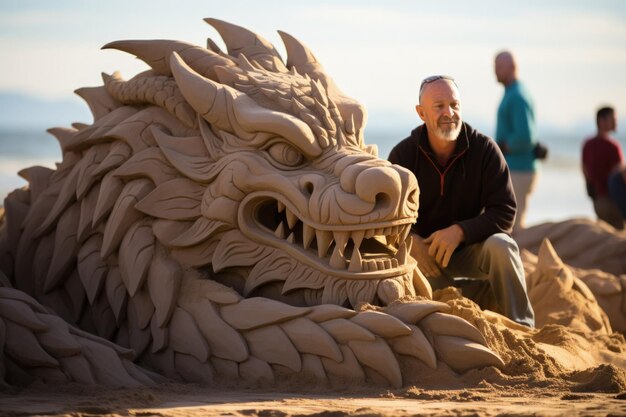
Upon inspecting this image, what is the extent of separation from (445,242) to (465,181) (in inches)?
17.4

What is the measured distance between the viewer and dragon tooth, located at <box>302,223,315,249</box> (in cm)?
618

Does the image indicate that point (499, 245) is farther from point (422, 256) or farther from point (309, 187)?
point (309, 187)

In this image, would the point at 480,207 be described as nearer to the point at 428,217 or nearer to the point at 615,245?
the point at 428,217

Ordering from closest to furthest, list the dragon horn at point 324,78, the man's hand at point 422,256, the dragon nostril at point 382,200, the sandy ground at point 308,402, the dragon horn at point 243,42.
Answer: the sandy ground at point 308,402
the dragon nostril at point 382,200
the dragon horn at point 324,78
the dragon horn at point 243,42
the man's hand at point 422,256

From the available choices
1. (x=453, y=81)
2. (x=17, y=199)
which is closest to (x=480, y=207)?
(x=453, y=81)

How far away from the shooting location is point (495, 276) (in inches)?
284

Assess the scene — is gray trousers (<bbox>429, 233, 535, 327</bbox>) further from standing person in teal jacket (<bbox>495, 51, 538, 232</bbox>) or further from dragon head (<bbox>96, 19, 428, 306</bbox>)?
standing person in teal jacket (<bbox>495, 51, 538, 232</bbox>)

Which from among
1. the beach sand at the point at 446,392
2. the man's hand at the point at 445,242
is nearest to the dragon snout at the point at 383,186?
the beach sand at the point at 446,392

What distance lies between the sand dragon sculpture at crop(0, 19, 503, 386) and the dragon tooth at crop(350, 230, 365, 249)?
21 millimetres

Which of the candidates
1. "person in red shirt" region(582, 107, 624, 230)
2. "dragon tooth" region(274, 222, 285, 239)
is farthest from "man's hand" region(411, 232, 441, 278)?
"person in red shirt" region(582, 107, 624, 230)

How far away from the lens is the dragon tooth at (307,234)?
6.18 metres

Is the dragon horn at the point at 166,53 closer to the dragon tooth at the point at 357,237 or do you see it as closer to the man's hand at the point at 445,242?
the dragon tooth at the point at 357,237

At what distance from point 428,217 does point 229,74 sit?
1.58 meters

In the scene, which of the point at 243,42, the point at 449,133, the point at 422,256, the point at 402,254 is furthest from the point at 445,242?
the point at 243,42
